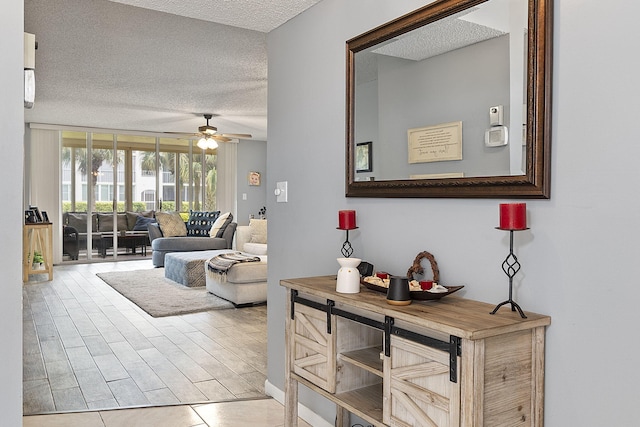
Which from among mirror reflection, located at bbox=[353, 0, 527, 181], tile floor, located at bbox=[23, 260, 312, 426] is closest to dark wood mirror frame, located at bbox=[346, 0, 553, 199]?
mirror reflection, located at bbox=[353, 0, 527, 181]

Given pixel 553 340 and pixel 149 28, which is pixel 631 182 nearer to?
pixel 553 340

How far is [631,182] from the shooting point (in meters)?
1.35

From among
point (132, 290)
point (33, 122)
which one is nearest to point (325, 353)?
point (132, 290)

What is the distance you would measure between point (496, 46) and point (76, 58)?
164 inches

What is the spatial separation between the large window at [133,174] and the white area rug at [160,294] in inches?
87.5

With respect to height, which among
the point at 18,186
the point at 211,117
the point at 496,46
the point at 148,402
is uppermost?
the point at 211,117

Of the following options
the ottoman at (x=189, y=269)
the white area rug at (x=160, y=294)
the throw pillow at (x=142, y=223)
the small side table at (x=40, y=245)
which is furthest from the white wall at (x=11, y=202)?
the throw pillow at (x=142, y=223)

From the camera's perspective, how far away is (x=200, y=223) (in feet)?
A: 30.1

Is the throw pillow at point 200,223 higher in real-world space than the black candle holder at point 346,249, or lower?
lower

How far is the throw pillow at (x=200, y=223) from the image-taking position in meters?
9.11

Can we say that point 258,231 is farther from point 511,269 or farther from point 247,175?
point 511,269

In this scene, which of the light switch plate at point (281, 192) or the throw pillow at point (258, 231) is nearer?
the light switch plate at point (281, 192)

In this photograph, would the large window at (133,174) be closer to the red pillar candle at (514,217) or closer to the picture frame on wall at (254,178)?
the picture frame on wall at (254,178)

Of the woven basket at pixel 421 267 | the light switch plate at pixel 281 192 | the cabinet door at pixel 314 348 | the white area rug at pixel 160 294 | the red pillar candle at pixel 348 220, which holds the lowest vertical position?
the white area rug at pixel 160 294
